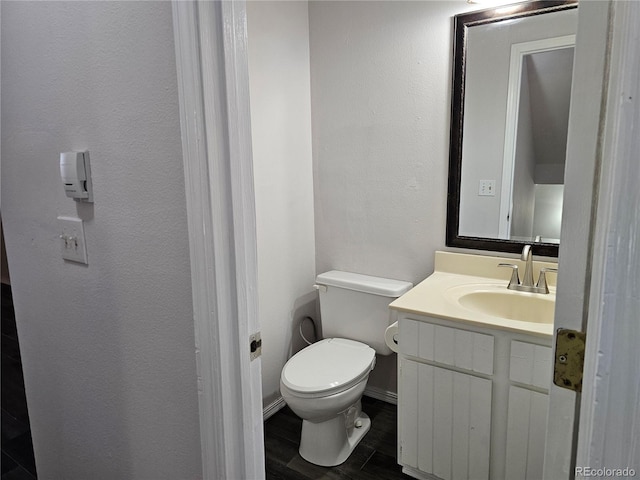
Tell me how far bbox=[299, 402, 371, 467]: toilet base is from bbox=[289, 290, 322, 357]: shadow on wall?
52cm

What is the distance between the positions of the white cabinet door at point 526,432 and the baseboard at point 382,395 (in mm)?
840

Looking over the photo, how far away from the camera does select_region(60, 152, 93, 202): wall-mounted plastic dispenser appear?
944 mm

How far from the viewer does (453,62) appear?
6.10 feet

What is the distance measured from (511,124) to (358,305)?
107cm

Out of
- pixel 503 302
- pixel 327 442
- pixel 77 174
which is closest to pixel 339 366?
pixel 327 442

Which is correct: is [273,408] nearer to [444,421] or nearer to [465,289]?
[444,421]

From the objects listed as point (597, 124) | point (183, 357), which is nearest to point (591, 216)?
point (597, 124)

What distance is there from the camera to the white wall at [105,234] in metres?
0.82

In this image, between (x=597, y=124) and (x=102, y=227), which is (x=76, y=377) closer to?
(x=102, y=227)

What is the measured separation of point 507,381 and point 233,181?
47.8 inches

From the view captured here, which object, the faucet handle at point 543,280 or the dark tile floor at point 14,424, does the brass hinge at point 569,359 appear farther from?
the dark tile floor at point 14,424

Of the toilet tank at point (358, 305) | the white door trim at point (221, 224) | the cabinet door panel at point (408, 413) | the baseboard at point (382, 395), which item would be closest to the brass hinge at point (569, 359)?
the white door trim at point (221, 224)

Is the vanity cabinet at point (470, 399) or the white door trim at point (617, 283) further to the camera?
the vanity cabinet at point (470, 399)

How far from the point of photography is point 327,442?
188cm
